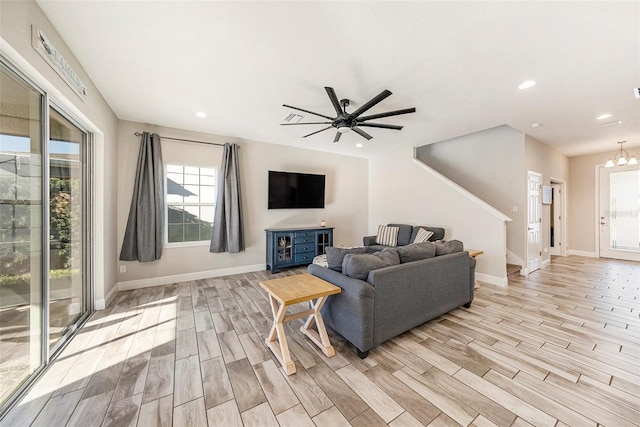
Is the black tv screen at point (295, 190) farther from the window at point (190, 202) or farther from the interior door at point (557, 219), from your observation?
the interior door at point (557, 219)

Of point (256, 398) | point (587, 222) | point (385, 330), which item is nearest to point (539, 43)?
point (385, 330)

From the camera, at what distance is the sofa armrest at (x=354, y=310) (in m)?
2.04

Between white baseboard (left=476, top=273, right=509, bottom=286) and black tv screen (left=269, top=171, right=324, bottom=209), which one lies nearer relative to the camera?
white baseboard (left=476, top=273, right=509, bottom=286)

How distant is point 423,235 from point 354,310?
10.3 feet

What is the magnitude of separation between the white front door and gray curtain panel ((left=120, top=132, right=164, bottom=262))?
21.1 ft

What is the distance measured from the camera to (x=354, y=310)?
2074mm

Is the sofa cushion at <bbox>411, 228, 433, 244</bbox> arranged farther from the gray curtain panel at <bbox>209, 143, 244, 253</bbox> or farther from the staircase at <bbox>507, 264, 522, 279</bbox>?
the gray curtain panel at <bbox>209, 143, 244, 253</bbox>

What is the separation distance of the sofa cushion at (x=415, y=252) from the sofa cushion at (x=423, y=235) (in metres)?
1.99

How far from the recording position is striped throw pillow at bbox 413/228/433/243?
15.1ft

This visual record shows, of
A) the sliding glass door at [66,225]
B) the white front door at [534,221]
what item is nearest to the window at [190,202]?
the sliding glass door at [66,225]

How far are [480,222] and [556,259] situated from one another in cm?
352

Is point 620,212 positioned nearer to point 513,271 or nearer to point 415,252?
point 513,271

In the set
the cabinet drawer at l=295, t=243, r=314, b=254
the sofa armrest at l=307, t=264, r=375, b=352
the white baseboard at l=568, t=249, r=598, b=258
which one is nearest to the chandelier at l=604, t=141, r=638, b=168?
the white baseboard at l=568, t=249, r=598, b=258

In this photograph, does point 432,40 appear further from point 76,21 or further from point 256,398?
point 256,398
